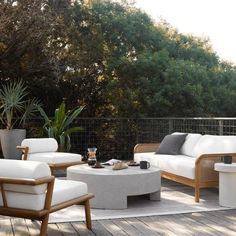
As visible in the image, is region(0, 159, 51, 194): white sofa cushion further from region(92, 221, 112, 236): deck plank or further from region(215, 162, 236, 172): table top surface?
region(215, 162, 236, 172): table top surface

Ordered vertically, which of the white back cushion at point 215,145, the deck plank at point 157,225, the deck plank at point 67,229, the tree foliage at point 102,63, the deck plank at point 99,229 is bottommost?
the deck plank at point 99,229

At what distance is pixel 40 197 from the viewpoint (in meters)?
3.11

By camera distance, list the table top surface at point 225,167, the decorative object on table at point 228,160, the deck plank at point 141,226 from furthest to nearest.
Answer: the decorative object on table at point 228,160 < the table top surface at point 225,167 < the deck plank at point 141,226

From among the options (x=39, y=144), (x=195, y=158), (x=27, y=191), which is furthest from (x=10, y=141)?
(x=27, y=191)

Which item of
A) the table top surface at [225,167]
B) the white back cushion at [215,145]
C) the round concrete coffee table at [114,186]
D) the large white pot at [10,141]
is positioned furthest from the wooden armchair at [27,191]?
the large white pot at [10,141]

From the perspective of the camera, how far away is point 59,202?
3.35 meters

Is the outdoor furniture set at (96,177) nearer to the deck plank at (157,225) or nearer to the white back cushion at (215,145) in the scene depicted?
the white back cushion at (215,145)

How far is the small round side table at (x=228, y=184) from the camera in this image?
Result: 4570mm

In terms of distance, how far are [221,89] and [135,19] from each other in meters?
2.98

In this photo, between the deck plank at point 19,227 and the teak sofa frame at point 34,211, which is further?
the deck plank at point 19,227

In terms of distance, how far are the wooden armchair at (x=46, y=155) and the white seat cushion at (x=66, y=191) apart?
257 centimetres

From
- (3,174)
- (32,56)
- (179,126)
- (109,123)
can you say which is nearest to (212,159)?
(3,174)

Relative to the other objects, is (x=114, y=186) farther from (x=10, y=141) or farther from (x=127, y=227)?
(x=10, y=141)

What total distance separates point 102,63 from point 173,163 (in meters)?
5.64
